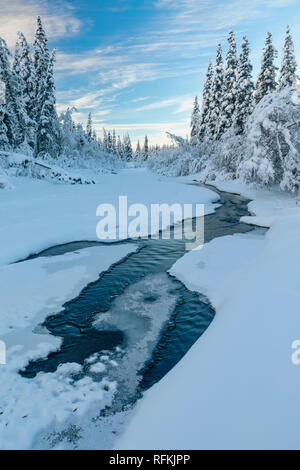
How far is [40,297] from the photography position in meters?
5.87

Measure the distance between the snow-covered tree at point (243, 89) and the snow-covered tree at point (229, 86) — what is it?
5.71 ft

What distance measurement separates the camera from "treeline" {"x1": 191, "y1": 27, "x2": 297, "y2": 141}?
89.5 ft

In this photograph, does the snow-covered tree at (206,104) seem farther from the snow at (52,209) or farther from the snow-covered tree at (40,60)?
the snow at (52,209)

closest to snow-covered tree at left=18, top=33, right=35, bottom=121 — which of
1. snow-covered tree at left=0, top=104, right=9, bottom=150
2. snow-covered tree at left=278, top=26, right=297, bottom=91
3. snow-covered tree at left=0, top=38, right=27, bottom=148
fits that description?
snow-covered tree at left=0, top=38, right=27, bottom=148

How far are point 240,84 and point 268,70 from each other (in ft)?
9.14

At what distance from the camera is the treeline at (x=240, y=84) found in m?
27.3

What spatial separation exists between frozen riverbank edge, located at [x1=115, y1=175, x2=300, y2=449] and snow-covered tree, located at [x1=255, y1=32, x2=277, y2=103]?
28.3 metres

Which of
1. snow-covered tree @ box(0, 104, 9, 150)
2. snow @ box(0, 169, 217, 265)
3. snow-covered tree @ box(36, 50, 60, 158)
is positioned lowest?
snow @ box(0, 169, 217, 265)

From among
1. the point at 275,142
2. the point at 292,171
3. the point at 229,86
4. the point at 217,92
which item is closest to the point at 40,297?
the point at 292,171

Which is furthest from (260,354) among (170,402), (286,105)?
(286,105)

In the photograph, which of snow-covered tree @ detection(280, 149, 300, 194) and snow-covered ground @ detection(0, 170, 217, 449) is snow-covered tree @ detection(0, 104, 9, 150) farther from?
snow-covered tree @ detection(280, 149, 300, 194)

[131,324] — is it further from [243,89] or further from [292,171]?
[243,89]

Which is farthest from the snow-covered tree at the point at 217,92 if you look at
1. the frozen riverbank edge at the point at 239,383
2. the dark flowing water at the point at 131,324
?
the frozen riverbank edge at the point at 239,383
